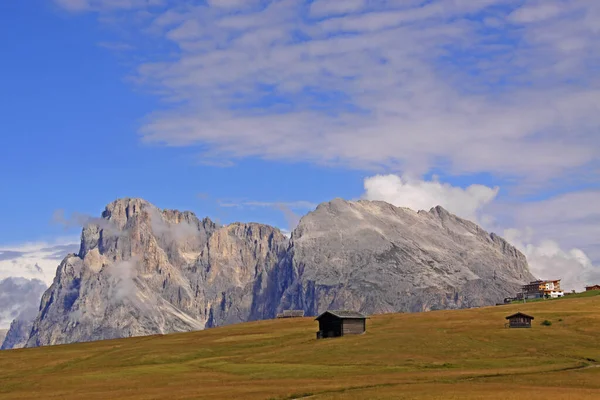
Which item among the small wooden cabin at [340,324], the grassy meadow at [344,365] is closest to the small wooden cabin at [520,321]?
the grassy meadow at [344,365]

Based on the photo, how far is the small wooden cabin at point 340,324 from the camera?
15250cm

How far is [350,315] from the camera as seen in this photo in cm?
15475

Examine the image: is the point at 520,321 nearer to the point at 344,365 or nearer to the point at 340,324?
the point at 340,324

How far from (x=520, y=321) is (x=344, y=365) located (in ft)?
174

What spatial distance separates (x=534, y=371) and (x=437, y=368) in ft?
38.9

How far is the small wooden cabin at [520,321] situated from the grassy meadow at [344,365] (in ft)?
6.21

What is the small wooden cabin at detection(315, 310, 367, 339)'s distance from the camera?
500 feet

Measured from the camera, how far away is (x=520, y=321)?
146 m

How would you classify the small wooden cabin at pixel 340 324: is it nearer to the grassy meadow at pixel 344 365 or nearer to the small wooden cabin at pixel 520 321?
the grassy meadow at pixel 344 365

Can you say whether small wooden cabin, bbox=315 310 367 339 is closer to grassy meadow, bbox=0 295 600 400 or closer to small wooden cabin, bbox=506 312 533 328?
grassy meadow, bbox=0 295 600 400

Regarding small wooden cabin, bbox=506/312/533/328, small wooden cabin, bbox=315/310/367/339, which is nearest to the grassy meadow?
small wooden cabin, bbox=506/312/533/328

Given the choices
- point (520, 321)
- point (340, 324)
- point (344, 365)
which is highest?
point (340, 324)

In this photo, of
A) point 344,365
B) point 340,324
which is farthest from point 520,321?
point 344,365

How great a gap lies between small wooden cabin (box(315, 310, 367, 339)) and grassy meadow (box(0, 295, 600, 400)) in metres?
4.77
